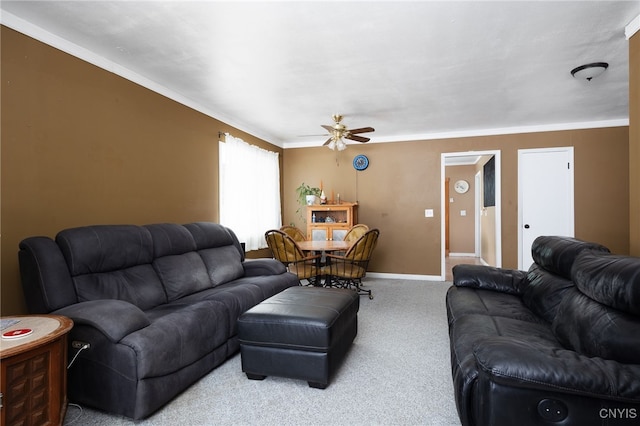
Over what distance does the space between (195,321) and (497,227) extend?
199 inches

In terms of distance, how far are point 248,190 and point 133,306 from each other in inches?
126

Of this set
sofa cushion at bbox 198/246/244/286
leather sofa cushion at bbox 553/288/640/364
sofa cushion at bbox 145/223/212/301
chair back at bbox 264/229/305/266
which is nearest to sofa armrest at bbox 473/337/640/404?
leather sofa cushion at bbox 553/288/640/364

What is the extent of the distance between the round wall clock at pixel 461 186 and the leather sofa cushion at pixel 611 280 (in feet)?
24.4

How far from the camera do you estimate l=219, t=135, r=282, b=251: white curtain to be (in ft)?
15.3

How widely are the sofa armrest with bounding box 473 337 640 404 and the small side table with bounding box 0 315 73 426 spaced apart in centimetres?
194

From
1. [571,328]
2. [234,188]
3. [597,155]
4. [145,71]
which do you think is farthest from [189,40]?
[597,155]

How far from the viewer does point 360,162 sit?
6.15 m

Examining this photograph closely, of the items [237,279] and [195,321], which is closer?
[195,321]

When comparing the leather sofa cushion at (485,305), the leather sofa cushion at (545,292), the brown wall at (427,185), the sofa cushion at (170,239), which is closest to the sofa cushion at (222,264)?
the sofa cushion at (170,239)

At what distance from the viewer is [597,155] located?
5102mm

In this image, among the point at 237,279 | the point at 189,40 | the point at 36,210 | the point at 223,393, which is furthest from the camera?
the point at 237,279

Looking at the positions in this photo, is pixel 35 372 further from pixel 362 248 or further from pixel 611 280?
pixel 362 248

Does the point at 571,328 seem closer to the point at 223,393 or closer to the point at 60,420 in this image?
the point at 223,393

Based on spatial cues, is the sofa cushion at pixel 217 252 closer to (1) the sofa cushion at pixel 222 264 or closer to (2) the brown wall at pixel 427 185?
(1) the sofa cushion at pixel 222 264
